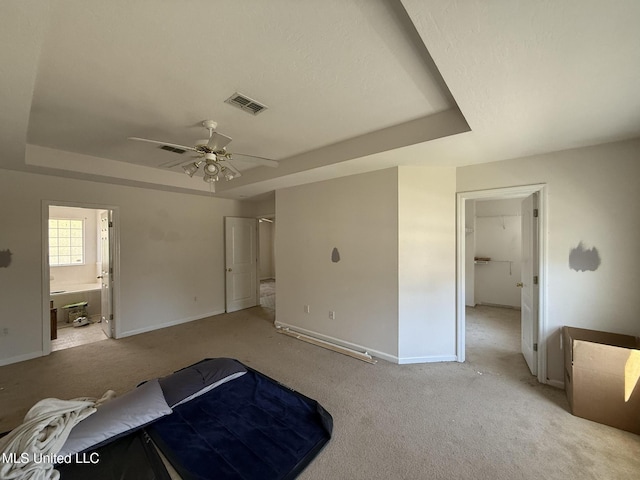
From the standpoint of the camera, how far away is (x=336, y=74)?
178 cm

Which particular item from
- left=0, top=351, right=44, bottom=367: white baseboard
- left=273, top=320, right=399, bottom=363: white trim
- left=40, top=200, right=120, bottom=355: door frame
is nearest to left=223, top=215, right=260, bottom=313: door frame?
left=273, top=320, right=399, bottom=363: white trim

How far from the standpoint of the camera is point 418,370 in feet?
9.75

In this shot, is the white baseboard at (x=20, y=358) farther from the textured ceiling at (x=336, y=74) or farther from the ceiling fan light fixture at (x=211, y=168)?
the ceiling fan light fixture at (x=211, y=168)

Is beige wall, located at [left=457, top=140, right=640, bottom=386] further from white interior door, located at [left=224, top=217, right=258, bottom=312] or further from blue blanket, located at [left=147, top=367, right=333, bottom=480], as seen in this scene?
white interior door, located at [left=224, top=217, right=258, bottom=312]

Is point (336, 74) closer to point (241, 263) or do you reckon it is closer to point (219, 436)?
point (219, 436)

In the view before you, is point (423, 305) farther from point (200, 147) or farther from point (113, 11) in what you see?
point (113, 11)

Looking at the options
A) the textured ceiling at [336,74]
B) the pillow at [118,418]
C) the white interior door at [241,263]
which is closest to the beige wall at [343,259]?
the textured ceiling at [336,74]

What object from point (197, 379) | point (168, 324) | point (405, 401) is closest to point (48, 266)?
point (168, 324)

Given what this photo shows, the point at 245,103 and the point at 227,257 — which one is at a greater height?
the point at 245,103

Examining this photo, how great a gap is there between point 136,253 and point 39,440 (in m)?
3.44

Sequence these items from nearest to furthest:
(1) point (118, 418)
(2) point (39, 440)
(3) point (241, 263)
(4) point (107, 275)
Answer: (2) point (39, 440)
(1) point (118, 418)
(4) point (107, 275)
(3) point (241, 263)

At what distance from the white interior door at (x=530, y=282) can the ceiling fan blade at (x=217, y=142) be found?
3.23 meters

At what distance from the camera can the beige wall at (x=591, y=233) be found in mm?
2348

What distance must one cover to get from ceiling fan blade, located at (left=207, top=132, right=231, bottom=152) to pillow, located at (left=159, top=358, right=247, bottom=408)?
6.66 feet
